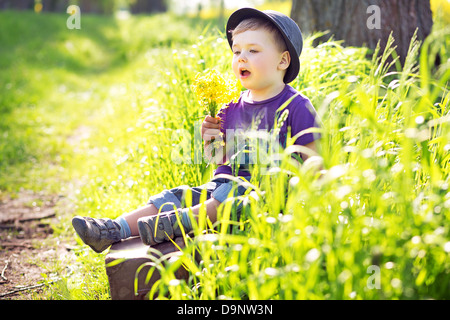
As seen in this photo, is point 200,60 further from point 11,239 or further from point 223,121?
point 11,239

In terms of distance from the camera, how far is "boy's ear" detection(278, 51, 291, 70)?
2486mm

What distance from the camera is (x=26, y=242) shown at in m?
3.18

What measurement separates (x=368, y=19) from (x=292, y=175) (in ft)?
8.20

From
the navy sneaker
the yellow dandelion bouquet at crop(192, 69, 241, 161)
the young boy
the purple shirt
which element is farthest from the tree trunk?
the navy sneaker

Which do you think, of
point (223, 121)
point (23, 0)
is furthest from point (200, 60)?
point (23, 0)

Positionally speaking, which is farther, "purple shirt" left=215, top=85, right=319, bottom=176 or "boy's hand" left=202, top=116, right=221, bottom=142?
"boy's hand" left=202, top=116, right=221, bottom=142

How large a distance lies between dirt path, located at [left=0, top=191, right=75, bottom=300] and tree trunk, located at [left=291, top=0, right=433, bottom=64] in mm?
3003

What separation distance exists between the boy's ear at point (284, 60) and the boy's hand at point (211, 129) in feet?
1.59

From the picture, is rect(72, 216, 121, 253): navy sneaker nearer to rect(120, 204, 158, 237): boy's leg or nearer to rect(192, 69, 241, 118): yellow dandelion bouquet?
rect(120, 204, 158, 237): boy's leg

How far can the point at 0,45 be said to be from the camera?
11945mm

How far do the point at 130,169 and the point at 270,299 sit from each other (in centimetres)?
231

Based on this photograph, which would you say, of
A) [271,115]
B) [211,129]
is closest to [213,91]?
[211,129]

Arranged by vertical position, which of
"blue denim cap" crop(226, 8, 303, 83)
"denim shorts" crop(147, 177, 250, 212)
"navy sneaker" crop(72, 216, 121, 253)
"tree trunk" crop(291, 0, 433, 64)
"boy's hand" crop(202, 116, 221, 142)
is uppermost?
"tree trunk" crop(291, 0, 433, 64)

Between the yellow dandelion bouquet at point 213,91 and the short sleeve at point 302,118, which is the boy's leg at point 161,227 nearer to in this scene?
the yellow dandelion bouquet at point 213,91
